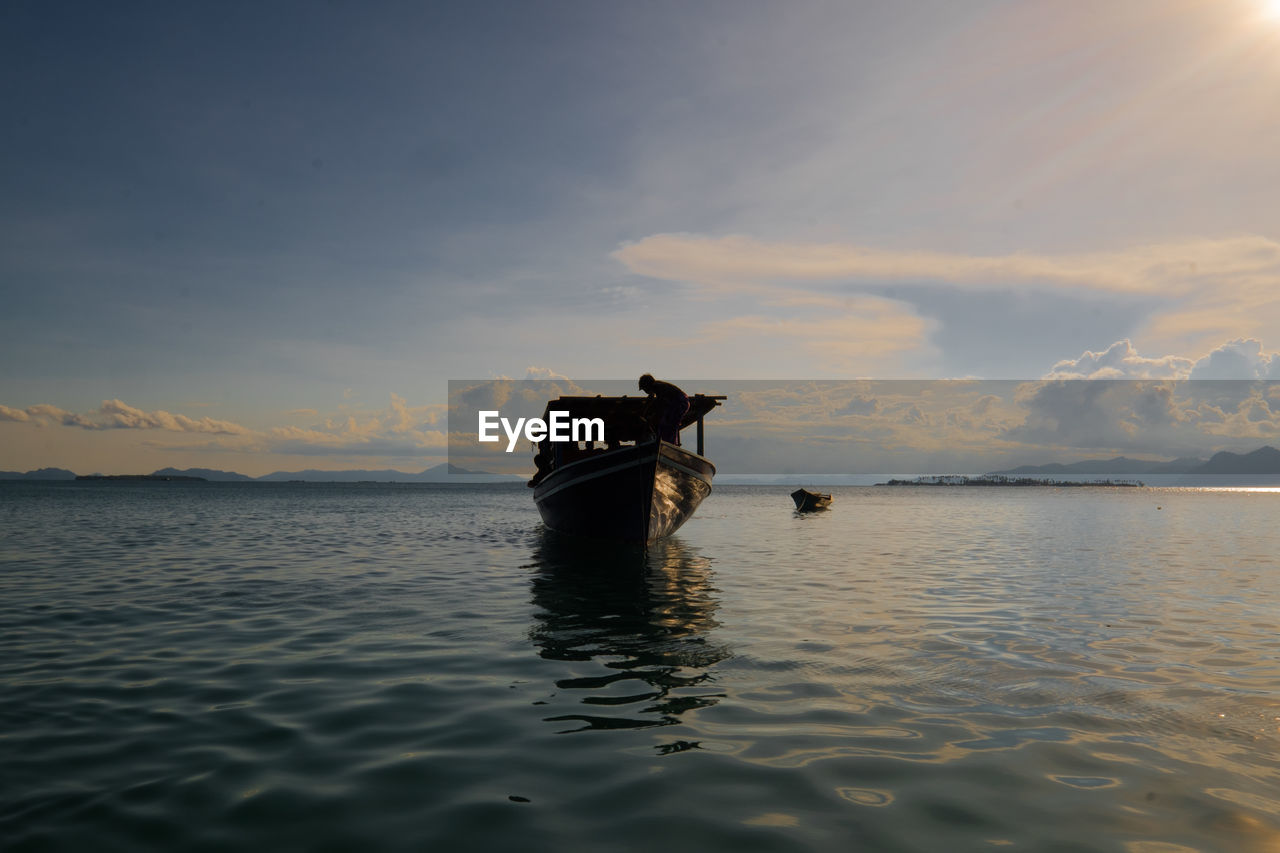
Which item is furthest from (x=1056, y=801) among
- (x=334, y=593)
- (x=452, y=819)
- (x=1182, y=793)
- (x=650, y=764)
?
(x=334, y=593)

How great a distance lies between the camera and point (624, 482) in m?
19.7

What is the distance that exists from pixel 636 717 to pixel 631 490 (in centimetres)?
1377

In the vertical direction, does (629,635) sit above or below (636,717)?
below

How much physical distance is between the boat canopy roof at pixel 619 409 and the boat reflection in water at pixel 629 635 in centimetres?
681

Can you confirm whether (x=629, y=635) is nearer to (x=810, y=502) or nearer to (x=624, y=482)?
(x=624, y=482)

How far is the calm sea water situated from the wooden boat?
222 inches

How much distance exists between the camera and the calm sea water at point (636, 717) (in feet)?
13.2

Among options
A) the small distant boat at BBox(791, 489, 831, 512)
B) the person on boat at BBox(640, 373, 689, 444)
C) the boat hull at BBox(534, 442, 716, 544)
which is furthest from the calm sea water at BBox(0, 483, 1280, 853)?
the small distant boat at BBox(791, 489, 831, 512)

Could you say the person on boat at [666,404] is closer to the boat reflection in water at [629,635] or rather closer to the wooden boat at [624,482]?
the wooden boat at [624,482]

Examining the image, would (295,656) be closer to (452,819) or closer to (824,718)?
(452,819)

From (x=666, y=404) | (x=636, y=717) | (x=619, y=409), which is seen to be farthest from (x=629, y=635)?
(x=619, y=409)

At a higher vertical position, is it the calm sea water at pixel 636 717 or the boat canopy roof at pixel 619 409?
the boat canopy roof at pixel 619 409

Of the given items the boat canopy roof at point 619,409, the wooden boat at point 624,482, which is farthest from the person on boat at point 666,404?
the boat canopy roof at point 619,409

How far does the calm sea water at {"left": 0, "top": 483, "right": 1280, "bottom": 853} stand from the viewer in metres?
4.03
